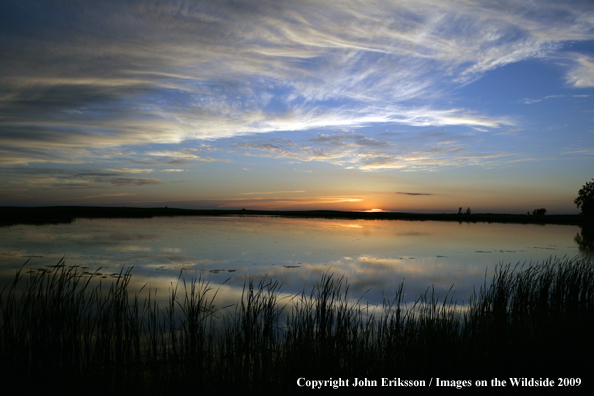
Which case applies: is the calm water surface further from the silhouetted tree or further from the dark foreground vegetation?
the silhouetted tree

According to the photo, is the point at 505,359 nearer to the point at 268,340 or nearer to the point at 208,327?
the point at 268,340

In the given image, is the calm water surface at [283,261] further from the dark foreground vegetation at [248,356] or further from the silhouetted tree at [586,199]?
the silhouetted tree at [586,199]

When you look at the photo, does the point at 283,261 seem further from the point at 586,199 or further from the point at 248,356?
the point at 586,199

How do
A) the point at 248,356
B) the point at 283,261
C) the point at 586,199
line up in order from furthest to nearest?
1. the point at 586,199
2. the point at 283,261
3. the point at 248,356

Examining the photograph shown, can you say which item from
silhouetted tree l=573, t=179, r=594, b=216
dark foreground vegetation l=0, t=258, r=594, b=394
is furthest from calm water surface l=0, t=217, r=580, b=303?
silhouetted tree l=573, t=179, r=594, b=216

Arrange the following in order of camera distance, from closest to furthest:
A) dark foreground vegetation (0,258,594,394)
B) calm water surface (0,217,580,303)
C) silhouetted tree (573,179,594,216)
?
dark foreground vegetation (0,258,594,394) → calm water surface (0,217,580,303) → silhouetted tree (573,179,594,216)

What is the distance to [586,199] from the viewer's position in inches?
2271

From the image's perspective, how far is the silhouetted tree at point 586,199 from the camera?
56188 millimetres

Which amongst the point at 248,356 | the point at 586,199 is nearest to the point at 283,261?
the point at 248,356

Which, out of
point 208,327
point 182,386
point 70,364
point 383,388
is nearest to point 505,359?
point 383,388

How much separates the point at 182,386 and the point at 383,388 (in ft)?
8.12

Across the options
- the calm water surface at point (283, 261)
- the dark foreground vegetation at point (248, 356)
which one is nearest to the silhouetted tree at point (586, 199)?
the calm water surface at point (283, 261)

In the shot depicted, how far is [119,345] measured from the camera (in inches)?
189

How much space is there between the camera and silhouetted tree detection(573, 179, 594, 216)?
56188 mm
